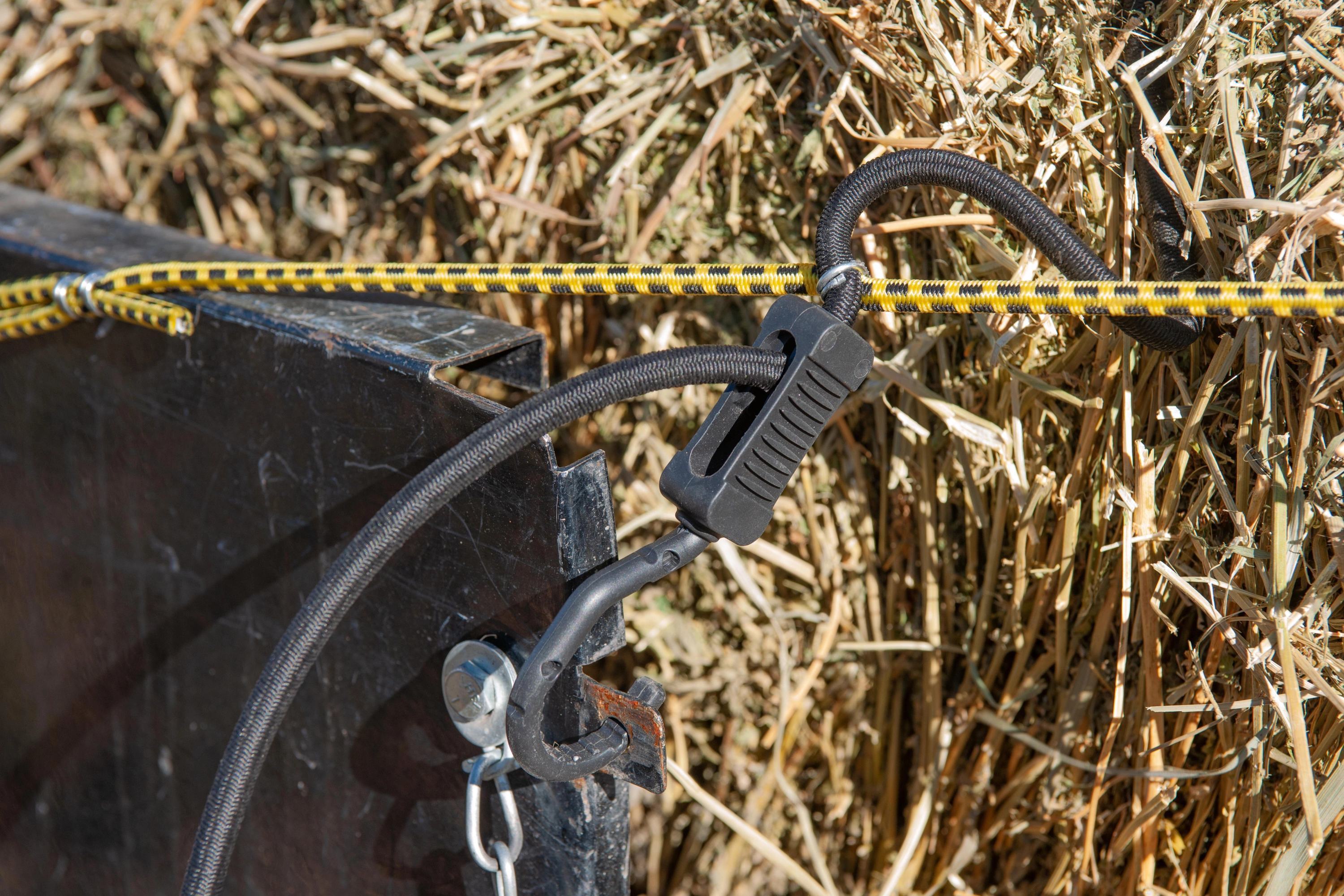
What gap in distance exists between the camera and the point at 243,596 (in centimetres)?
83

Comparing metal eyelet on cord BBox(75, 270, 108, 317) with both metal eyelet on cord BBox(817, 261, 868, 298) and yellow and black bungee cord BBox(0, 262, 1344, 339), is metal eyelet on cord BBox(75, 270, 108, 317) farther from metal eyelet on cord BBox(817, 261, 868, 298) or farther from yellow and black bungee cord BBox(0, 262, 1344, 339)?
metal eyelet on cord BBox(817, 261, 868, 298)

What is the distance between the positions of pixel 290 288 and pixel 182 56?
2.30ft

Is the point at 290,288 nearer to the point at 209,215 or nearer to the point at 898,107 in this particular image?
the point at 898,107

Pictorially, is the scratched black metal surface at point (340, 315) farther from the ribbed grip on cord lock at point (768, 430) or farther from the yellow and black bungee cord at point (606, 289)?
the ribbed grip on cord lock at point (768, 430)

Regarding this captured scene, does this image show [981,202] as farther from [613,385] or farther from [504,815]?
[504,815]

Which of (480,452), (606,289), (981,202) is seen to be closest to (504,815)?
(480,452)

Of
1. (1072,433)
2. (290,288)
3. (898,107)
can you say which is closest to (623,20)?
(898,107)

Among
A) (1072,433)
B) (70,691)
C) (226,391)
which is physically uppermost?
(226,391)

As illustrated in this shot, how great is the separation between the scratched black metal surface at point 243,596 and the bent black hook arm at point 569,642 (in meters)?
0.05

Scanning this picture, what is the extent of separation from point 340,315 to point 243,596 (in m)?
0.27

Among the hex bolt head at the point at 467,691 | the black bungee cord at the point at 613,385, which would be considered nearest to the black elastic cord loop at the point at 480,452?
the black bungee cord at the point at 613,385

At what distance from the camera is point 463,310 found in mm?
804

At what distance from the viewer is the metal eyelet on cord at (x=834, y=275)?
615 millimetres

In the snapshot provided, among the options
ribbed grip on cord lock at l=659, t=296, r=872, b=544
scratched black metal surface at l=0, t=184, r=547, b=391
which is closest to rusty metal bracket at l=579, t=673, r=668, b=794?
ribbed grip on cord lock at l=659, t=296, r=872, b=544
